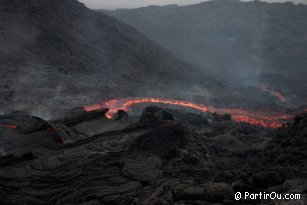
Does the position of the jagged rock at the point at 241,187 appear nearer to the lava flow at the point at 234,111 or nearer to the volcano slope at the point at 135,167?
the volcano slope at the point at 135,167

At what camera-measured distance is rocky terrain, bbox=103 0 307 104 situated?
90.1 m

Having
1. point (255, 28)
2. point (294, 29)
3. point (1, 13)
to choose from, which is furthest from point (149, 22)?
point (1, 13)

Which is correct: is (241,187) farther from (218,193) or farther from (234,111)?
(234,111)

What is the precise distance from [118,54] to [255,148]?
1604 inches

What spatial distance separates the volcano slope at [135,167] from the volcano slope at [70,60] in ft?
58.7

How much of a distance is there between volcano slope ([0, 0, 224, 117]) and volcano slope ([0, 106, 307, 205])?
1788 cm

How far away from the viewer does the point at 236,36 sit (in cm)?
10562

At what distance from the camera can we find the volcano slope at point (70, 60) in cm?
4272

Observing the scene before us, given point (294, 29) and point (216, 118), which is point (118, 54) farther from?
point (294, 29)

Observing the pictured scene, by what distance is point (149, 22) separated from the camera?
110m

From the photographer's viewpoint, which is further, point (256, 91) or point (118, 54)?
point (256, 91)

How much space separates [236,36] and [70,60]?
6348 cm

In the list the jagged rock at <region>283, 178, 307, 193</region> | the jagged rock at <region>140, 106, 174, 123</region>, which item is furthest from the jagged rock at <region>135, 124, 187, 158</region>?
the jagged rock at <region>283, 178, 307, 193</region>

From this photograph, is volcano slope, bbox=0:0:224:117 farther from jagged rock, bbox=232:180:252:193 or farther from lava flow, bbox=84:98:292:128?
jagged rock, bbox=232:180:252:193
